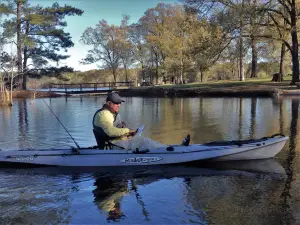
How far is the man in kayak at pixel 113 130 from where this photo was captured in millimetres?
7863

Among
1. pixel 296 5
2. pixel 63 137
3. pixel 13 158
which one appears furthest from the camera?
pixel 296 5

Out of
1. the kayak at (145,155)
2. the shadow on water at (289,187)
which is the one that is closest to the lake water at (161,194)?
the shadow on water at (289,187)

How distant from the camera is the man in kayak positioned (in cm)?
786

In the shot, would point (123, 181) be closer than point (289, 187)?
No

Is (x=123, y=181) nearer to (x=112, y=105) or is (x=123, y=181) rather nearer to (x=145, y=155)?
(x=145, y=155)

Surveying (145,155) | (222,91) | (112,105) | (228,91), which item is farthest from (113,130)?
(222,91)

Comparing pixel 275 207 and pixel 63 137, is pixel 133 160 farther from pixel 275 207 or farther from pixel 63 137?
pixel 63 137

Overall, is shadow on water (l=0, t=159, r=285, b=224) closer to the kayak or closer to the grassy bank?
the kayak

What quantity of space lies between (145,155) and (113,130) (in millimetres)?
913

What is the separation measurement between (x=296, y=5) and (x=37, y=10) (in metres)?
31.4

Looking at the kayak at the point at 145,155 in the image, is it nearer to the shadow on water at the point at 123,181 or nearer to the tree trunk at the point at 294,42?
the shadow on water at the point at 123,181

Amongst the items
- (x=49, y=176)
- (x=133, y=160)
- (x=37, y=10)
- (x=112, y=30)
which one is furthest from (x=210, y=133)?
(x=112, y=30)

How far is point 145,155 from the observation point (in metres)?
7.97

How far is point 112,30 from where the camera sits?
194ft
